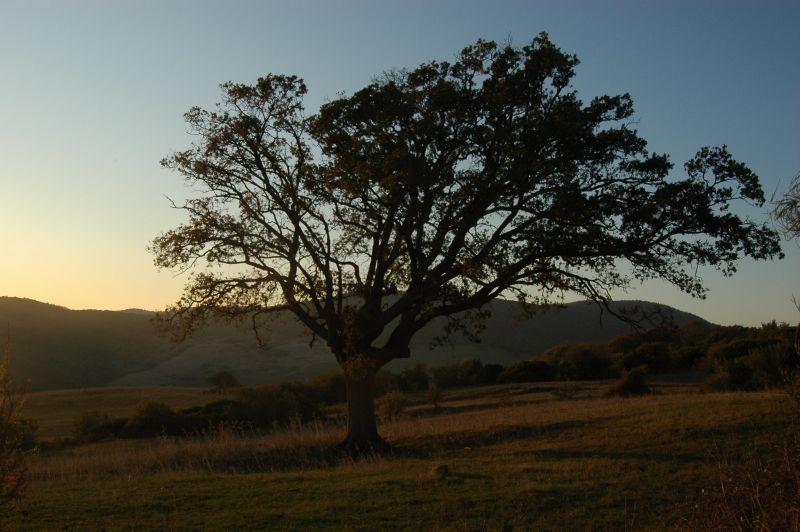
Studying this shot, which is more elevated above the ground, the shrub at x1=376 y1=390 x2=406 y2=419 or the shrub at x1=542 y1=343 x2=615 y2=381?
the shrub at x1=542 y1=343 x2=615 y2=381

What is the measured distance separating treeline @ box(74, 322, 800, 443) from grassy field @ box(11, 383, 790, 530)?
281 cm

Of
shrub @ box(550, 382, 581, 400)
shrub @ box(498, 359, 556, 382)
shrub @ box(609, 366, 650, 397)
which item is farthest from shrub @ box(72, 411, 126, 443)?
shrub @ box(498, 359, 556, 382)

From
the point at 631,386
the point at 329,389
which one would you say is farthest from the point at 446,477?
the point at 329,389

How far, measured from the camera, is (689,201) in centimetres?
1786

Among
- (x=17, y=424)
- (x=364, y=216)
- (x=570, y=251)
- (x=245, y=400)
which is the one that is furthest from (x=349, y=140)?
(x=245, y=400)

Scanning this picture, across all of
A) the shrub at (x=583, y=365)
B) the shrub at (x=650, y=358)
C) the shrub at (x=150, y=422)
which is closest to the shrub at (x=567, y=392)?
the shrub at (x=583, y=365)

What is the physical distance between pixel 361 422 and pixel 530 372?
106ft

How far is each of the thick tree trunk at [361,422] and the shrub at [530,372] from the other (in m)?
31.0

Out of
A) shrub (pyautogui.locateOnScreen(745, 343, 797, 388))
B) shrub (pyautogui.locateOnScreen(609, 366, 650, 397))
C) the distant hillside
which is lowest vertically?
shrub (pyautogui.locateOnScreen(609, 366, 650, 397))

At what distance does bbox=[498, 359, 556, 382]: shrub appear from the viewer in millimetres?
49938

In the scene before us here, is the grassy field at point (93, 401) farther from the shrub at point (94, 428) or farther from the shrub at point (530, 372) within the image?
the shrub at point (530, 372)

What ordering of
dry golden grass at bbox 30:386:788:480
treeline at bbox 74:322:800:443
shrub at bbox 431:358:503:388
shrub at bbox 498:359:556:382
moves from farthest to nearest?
shrub at bbox 431:358:503:388 → shrub at bbox 498:359:556:382 → treeline at bbox 74:322:800:443 → dry golden grass at bbox 30:386:788:480

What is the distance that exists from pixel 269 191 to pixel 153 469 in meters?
7.42

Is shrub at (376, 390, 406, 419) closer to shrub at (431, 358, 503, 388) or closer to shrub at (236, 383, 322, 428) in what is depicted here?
shrub at (236, 383, 322, 428)
